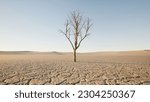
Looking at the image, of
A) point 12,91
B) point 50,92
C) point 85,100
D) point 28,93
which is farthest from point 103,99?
point 12,91

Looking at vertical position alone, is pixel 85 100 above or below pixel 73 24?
below

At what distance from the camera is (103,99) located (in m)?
5.06

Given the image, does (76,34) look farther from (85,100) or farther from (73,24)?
(85,100)

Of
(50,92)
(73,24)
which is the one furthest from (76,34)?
(50,92)

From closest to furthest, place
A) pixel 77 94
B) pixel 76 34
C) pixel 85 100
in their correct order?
pixel 85 100 → pixel 77 94 → pixel 76 34

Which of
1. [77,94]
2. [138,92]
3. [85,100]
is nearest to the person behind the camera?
[85,100]

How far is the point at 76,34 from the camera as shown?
58.6ft

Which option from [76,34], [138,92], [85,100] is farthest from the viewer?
[76,34]

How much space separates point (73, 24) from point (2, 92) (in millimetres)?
13335

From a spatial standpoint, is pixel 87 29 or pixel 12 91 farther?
pixel 87 29

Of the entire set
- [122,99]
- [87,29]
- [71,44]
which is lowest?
[122,99]

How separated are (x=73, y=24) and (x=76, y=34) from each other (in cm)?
119

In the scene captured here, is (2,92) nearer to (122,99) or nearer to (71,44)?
(122,99)

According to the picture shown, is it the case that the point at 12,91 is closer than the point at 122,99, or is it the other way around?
the point at 122,99
